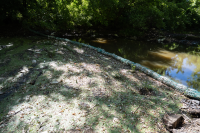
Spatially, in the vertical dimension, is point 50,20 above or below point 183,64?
above

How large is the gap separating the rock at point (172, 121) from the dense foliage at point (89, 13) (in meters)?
6.97

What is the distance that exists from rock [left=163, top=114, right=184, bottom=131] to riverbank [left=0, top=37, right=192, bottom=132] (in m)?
0.08

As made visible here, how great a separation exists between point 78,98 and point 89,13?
8937 millimetres

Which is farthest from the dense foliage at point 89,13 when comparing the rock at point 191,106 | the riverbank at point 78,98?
the rock at point 191,106

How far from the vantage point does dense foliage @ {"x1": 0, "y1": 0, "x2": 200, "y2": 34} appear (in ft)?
23.4

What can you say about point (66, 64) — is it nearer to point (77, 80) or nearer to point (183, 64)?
point (77, 80)

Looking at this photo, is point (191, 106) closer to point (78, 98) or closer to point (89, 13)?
point (78, 98)

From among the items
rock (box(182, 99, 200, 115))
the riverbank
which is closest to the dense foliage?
the riverbank

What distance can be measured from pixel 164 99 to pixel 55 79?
2.62 meters

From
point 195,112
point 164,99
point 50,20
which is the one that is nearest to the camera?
point 195,112

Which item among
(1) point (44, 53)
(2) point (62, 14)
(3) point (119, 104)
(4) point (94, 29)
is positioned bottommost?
(3) point (119, 104)

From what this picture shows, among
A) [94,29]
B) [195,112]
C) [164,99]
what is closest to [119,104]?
[164,99]

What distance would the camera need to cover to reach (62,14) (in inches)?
368

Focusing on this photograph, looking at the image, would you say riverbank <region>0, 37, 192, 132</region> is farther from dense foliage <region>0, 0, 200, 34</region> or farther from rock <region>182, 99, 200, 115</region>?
dense foliage <region>0, 0, 200, 34</region>
